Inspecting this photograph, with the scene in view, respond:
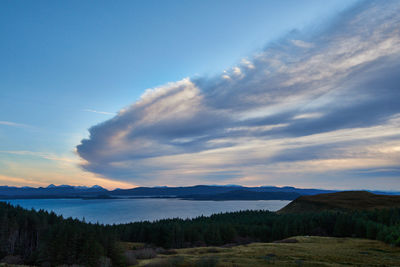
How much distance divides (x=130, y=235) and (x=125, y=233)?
254cm

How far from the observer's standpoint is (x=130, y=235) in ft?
436

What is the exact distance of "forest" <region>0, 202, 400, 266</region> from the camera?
5200 cm

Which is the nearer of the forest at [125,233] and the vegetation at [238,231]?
the forest at [125,233]

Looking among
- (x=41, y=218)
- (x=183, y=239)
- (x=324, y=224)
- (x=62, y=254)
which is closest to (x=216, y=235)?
(x=183, y=239)

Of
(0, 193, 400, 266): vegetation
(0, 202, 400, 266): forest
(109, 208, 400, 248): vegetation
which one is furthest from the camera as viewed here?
(109, 208, 400, 248): vegetation

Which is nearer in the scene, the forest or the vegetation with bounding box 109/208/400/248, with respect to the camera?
the forest

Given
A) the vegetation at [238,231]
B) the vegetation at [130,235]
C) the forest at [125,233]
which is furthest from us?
the vegetation at [238,231]

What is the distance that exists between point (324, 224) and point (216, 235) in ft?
153

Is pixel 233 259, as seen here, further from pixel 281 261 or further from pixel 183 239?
pixel 183 239

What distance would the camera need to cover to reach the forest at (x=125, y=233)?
5200 cm

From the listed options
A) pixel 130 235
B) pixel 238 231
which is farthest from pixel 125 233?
pixel 238 231

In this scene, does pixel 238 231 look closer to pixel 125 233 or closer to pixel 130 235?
pixel 130 235

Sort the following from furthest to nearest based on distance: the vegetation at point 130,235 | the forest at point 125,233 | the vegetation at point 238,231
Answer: the vegetation at point 238,231 → the forest at point 125,233 → the vegetation at point 130,235

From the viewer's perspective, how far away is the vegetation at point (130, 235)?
1983 inches
